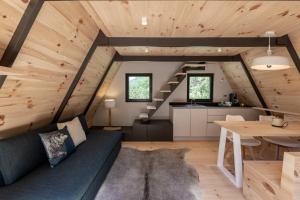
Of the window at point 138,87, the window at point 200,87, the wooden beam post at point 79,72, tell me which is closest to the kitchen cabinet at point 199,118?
the window at point 200,87

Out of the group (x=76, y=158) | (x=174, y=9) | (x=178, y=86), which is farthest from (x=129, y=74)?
(x=174, y=9)

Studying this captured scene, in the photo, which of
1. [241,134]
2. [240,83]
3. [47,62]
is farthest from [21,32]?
[240,83]

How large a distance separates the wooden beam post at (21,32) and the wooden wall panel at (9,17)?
0.02m

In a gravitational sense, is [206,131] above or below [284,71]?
below

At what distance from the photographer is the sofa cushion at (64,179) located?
67.2 inches

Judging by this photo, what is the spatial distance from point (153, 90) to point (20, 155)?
12.7ft

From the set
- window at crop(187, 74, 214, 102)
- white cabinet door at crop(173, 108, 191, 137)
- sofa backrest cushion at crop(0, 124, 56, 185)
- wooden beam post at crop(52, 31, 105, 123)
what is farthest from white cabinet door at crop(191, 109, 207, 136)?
sofa backrest cushion at crop(0, 124, 56, 185)

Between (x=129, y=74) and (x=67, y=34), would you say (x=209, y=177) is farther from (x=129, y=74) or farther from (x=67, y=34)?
(x=129, y=74)

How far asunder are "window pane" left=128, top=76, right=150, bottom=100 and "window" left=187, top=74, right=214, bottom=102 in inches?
46.8

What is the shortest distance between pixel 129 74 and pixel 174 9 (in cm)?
365

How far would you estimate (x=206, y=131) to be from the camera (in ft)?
16.3

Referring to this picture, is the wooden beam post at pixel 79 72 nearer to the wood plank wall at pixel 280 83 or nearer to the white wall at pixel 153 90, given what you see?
the white wall at pixel 153 90

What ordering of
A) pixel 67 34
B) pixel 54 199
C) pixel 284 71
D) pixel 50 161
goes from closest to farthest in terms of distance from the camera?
1. pixel 54 199
2. pixel 67 34
3. pixel 50 161
4. pixel 284 71

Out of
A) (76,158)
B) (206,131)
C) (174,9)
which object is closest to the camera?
(174,9)
